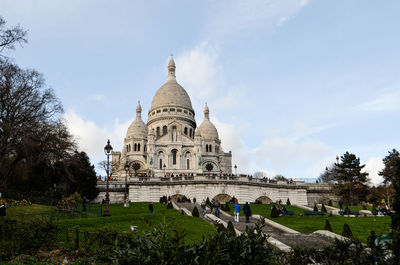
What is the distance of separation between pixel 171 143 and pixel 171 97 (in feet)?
54.0

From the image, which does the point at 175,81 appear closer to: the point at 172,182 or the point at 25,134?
the point at 172,182

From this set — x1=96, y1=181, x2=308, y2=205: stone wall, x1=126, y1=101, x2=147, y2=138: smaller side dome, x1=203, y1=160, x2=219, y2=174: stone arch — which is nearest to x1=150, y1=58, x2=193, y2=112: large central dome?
x1=126, y1=101, x2=147, y2=138: smaller side dome

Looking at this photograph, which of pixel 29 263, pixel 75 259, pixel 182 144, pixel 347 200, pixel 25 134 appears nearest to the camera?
pixel 29 263

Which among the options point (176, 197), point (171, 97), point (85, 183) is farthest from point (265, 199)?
point (171, 97)

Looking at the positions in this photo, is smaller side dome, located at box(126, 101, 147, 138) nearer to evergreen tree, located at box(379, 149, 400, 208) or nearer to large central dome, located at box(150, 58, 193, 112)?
large central dome, located at box(150, 58, 193, 112)

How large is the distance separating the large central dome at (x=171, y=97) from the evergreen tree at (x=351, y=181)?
46479mm

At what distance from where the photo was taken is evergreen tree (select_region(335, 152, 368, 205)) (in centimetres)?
4556

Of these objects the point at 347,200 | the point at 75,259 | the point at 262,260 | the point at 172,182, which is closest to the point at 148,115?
the point at 172,182

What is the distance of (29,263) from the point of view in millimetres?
10906

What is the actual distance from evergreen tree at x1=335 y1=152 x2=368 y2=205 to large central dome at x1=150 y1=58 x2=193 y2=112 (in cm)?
4648

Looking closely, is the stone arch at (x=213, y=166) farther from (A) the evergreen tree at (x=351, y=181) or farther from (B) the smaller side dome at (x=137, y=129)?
(A) the evergreen tree at (x=351, y=181)

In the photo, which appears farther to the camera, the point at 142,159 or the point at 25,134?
the point at 142,159

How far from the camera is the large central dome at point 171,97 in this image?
8581 centimetres

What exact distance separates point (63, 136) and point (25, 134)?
4.57 meters
